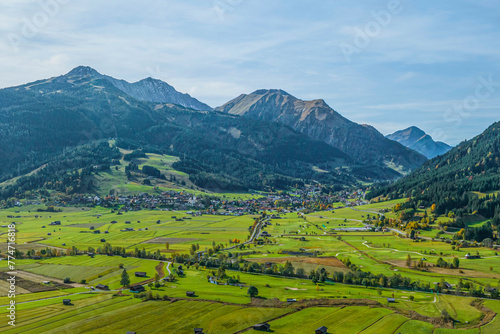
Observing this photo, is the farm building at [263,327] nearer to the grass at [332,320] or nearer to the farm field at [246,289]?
the grass at [332,320]

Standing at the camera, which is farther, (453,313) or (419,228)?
(419,228)

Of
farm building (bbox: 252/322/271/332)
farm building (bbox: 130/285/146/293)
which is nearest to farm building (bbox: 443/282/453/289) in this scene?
farm building (bbox: 252/322/271/332)

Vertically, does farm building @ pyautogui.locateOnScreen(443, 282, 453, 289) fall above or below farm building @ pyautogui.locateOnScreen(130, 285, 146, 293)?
above

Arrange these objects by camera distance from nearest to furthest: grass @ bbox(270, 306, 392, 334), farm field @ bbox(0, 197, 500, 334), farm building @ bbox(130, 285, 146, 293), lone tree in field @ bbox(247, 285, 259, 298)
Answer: grass @ bbox(270, 306, 392, 334) → farm field @ bbox(0, 197, 500, 334) → lone tree in field @ bbox(247, 285, 259, 298) → farm building @ bbox(130, 285, 146, 293)

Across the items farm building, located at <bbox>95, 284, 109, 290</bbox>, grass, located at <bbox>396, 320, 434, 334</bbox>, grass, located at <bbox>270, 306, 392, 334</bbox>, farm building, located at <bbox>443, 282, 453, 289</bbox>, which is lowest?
farm building, located at <bbox>95, 284, 109, 290</bbox>

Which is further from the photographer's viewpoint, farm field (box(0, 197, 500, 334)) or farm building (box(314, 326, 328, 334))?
farm field (box(0, 197, 500, 334))

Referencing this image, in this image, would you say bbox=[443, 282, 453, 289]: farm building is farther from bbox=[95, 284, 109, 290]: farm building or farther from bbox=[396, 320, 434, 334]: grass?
bbox=[95, 284, 109, 290]: farm building

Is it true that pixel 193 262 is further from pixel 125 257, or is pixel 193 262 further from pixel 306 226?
pixel 306 226

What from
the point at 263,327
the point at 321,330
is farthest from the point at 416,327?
the point at 263,327

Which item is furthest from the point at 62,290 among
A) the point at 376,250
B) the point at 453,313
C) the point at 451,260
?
the point at 451,260

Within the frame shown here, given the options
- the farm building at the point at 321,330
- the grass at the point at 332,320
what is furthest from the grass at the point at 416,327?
the farm building at the point at 321,330

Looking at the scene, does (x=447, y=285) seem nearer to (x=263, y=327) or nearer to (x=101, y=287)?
(x=263, y=327)
